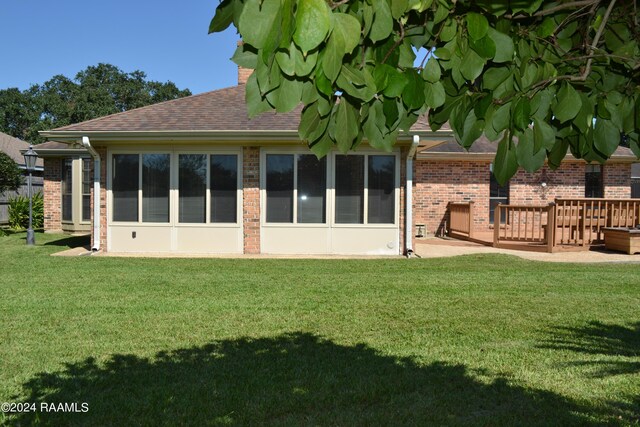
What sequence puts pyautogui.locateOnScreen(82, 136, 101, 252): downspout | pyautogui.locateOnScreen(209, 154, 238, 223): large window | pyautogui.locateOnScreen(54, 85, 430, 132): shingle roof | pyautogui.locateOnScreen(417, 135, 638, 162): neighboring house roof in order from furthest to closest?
pyautogui.locateOnScreen(417, 135, 638, 162): neighboring house roof
pyautogui.locateOnScreen(209, 154, 238, 223): large window
pyautogui.locateOnScreen(82, 136, 101, 252): downspout
pyautogui.locateOnScreen(54, 85, 430, 132): shingle roof

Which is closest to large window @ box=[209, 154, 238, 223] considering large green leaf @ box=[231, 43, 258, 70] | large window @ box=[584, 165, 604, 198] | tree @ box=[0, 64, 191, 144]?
large green leaf @ box=[231, 43, 258, 70]

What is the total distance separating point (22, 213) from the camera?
857 inches

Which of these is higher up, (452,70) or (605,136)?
(452,70)

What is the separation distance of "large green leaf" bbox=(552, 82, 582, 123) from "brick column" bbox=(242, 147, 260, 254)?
11.2m

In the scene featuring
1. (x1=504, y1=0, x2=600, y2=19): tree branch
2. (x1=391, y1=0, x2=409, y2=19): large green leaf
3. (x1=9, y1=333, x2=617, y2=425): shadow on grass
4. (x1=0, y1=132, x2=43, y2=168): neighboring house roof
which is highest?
(x1=0, y1=132, x2=43, y2=168): neighboring house roof

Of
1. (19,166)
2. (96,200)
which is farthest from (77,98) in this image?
(96,200)

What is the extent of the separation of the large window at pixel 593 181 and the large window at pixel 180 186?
40.6 ft

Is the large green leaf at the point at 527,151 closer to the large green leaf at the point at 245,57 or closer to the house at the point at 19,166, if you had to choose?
the large green leaf at the point at 245,57

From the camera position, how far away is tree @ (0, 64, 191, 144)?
5716 centimetres

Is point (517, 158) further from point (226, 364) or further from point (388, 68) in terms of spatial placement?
point (226, 364)

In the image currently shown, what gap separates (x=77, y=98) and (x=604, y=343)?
198 feet

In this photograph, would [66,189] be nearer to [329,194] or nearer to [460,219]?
[329,194]

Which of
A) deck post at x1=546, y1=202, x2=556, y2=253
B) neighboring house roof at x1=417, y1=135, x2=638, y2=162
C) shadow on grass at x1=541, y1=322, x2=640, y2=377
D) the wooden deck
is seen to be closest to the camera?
shadow on grass at x1=541, y1=322, x2=640, y2=377

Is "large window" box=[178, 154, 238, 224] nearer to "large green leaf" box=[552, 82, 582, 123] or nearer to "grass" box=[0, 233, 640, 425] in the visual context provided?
"grass" box=[0, 233, 640, 425]
